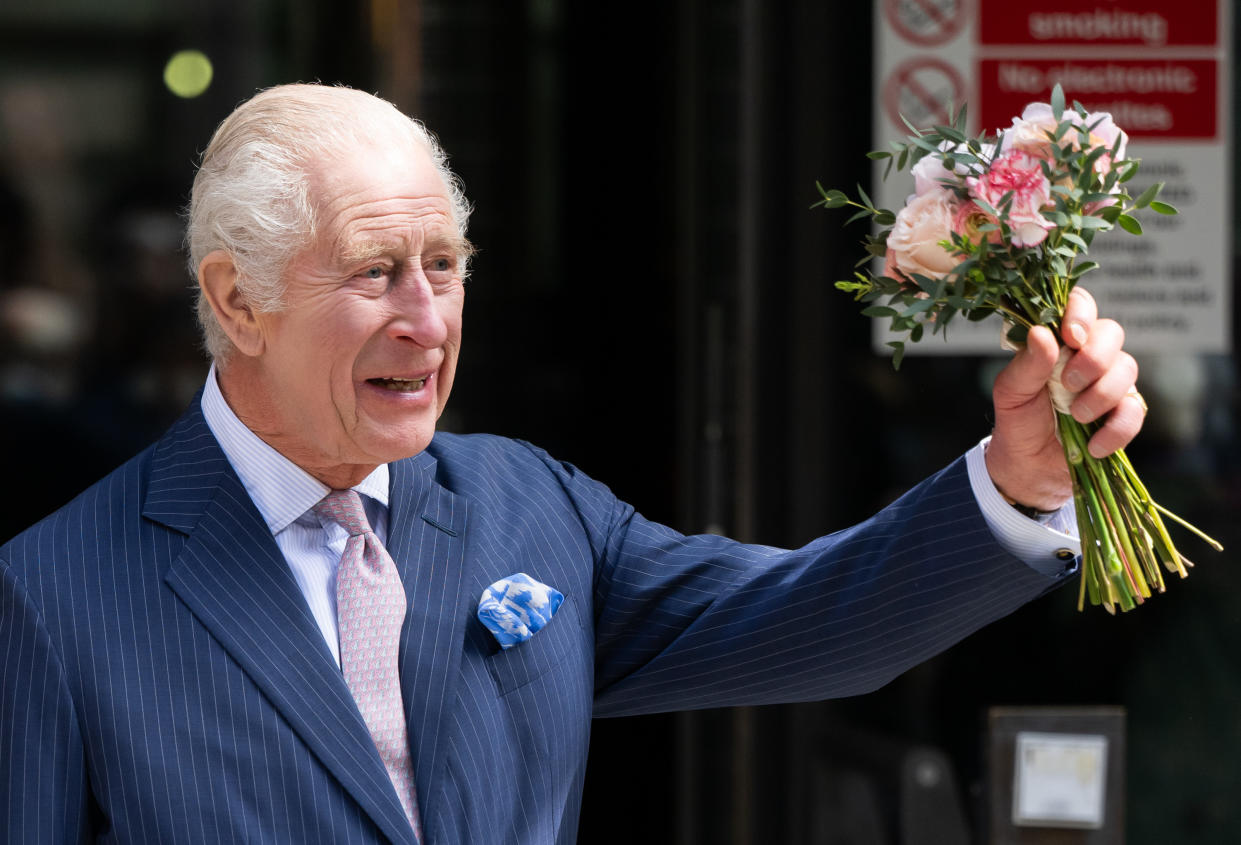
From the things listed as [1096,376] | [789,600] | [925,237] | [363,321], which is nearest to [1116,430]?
[1096,376]

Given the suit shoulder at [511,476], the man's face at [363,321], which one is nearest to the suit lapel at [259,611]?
the man's face at [363,321]

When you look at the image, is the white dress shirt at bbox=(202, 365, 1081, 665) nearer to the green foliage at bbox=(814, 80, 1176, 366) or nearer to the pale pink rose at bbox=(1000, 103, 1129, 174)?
the green foliage at bbox=(814, 80, 1176, 366)

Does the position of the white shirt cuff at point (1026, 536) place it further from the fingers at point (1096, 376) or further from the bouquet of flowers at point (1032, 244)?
the fingers at point (1096, 376)

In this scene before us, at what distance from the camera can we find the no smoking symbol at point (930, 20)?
10.8 ft

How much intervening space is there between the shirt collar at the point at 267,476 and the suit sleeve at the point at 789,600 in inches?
16.5

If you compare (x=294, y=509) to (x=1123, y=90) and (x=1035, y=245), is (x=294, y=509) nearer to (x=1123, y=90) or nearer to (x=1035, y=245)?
(x=1035, y=245)

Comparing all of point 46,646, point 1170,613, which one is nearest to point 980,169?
point 46,646

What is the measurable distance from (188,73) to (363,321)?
2.13 metres

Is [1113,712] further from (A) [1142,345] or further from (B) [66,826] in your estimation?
(B) [66,826]

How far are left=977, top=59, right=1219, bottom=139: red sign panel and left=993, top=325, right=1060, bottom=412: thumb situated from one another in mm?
1785

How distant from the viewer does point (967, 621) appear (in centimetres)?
179

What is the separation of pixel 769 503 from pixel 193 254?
72.6 inches

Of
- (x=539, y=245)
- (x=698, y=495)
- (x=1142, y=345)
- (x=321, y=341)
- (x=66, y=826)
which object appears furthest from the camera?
(x=539, y=245)

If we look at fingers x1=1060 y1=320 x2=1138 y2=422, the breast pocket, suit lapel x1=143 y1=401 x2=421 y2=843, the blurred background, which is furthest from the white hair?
the blurred background
